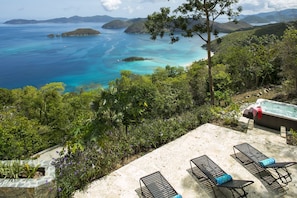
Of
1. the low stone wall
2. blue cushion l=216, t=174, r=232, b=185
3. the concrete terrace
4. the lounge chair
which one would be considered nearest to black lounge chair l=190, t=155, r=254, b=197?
blue cushion l=216, t=174, r=232, b=185

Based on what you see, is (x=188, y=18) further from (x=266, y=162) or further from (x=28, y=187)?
(x=28, y=187)

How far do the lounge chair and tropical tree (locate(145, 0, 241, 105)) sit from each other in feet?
19.1

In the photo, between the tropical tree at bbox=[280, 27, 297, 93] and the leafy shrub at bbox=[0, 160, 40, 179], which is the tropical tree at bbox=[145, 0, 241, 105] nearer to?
the tropical tree at bbox=[280, 27, 297, 93]

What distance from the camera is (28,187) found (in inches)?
167

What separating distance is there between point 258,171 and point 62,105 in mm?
17833

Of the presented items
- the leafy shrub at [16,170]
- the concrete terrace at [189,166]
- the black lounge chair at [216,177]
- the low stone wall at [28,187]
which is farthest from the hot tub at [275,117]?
the leafy shrub at [16,170]

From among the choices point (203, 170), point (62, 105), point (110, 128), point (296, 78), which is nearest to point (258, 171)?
point (203, 170)

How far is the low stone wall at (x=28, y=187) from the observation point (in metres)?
4.23

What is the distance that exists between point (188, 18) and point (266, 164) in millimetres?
6348

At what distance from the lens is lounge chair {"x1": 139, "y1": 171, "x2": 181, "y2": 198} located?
481cm

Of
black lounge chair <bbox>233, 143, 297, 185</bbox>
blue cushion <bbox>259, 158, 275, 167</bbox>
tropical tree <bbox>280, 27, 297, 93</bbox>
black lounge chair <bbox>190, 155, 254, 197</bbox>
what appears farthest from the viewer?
tropical tree <bbox>280, 27, 297, 93</bbox>

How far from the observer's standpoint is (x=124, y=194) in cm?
517

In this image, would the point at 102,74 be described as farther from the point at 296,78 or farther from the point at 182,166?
the point at 182,166

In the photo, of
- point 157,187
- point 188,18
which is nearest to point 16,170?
point 157,187
